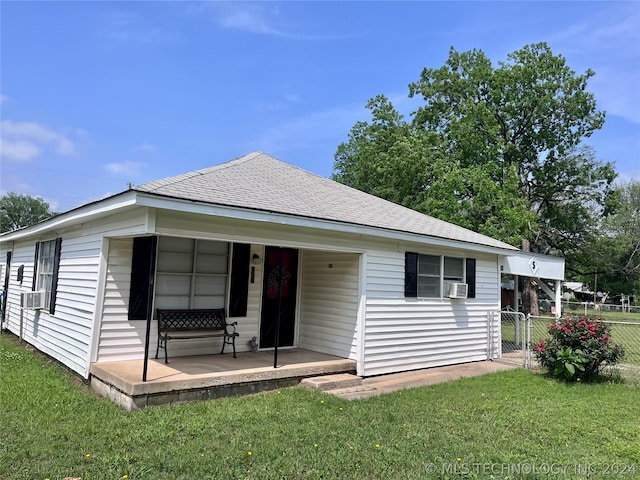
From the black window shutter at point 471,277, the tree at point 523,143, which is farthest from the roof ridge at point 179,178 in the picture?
the tree at point 523,143

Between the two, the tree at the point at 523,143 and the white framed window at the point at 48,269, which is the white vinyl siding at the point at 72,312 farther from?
the tree at the point at 523,143

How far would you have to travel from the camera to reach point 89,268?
21.7ft

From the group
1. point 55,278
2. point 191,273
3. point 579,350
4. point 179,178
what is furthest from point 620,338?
point 55,278

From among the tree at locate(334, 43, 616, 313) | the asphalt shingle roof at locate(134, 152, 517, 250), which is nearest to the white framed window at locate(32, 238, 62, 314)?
the asphalt shingle roof at locate(134, 152, 517, 250)

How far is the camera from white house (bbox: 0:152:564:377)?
599 cm

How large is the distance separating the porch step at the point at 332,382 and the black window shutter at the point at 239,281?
6.01 feet

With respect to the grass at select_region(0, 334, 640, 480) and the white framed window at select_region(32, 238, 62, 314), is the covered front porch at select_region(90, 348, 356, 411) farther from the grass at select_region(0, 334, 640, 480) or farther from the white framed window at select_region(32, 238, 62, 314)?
the white framed window at select_region(32, 238, 62, 314)

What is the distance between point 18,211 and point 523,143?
55780 millimetres

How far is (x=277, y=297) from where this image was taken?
772cm

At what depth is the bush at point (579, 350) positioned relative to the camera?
7.38 m

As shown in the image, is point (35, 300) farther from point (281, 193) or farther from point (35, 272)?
point (281, 193)

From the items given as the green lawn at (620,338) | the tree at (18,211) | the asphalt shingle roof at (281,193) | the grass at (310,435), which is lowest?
the grass at (310,435)

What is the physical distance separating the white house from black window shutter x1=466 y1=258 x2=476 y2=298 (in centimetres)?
4

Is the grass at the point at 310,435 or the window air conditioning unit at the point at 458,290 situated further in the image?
the window air conditioning unit at the point at 458,290
